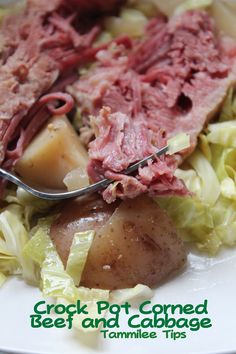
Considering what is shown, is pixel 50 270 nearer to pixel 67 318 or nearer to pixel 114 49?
pixel 67 318

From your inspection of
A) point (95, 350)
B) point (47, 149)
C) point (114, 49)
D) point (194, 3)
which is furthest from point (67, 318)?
point (194, 3)

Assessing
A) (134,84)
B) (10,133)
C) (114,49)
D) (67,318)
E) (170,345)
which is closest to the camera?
(170,345)

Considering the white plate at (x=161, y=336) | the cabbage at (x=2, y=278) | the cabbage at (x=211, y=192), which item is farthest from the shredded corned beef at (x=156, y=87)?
the cabbage at (x=2, y=278)

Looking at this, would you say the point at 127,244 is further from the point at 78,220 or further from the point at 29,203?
the point at 29,203

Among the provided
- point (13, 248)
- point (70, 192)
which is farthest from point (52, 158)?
point (13, 248)

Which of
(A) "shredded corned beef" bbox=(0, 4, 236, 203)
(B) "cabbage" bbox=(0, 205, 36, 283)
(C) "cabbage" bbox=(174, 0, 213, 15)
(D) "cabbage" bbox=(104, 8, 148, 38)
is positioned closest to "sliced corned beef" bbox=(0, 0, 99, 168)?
(A) "shredded corned beef" bbox=(0, 4, 236, 203)

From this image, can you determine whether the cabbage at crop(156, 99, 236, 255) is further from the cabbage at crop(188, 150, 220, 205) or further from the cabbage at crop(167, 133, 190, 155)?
the cabbage at crop(167, 133, 190, 155)
